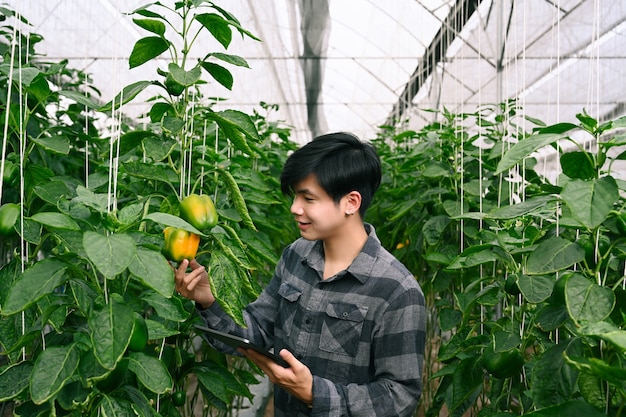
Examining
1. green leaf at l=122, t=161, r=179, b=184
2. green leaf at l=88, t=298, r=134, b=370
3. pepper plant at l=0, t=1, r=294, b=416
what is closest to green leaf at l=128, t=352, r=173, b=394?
pepper plant at l=0, t=1, r=294, b=416

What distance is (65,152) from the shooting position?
56.1 inches

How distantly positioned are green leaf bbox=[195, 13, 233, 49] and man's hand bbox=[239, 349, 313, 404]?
59 centimetres

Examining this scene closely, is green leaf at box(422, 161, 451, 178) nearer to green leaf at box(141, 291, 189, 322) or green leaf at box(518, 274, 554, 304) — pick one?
green leaf at box(518, 274, 554, 304)

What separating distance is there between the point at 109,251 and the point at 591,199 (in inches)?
26.3

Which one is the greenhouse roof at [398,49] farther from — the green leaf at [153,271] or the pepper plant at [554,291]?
the green leaf at [153,271]

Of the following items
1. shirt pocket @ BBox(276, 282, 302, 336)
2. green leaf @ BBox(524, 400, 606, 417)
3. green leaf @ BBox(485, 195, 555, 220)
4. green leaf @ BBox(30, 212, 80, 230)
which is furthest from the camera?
shirt pocket @ BBox(276, 282, 302, 336)

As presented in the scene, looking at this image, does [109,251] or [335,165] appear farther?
[335,165]

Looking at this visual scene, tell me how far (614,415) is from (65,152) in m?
1.17

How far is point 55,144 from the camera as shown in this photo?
146 cm

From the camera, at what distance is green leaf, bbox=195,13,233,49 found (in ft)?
3.94

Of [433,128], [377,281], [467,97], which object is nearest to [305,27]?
[467,97]

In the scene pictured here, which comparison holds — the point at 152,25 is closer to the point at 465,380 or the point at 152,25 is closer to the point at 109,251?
the point at 109,251

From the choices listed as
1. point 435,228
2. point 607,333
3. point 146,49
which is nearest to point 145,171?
point 146,49

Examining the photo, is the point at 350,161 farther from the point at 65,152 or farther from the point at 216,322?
the point at 65,152
